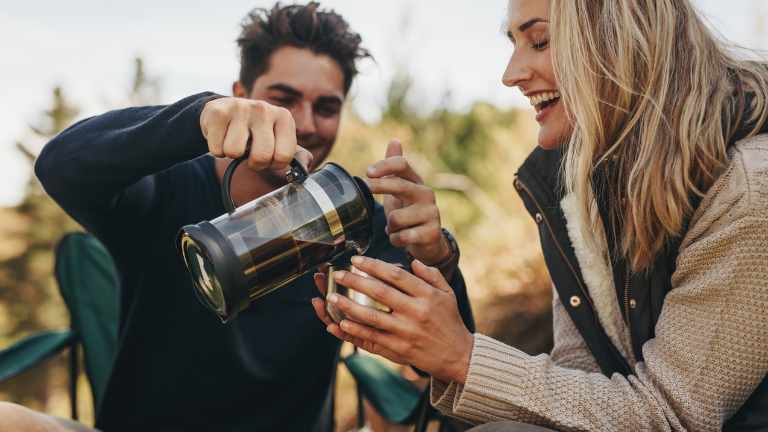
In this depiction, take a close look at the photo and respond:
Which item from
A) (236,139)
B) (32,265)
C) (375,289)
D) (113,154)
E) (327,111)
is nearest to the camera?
(375,289)

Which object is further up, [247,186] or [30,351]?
[247,186]

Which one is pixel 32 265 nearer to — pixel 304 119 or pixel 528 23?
pixel 304 119

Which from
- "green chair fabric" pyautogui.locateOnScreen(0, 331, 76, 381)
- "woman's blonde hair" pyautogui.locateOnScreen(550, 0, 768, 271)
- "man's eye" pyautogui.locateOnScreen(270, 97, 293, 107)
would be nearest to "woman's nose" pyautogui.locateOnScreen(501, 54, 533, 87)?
"woman's blonde hair" pyautogui.locateOnScreen(550, 0, 768, 271)

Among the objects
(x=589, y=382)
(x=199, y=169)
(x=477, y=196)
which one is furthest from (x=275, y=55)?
(x=477, y=196)

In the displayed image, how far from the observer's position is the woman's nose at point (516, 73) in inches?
63.1

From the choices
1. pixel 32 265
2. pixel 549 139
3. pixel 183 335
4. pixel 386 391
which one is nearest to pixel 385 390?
pixel 386 391

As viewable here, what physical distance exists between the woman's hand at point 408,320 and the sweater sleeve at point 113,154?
21.6 inches

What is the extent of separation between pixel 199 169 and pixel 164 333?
1.69 feet

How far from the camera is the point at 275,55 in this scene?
2301mm

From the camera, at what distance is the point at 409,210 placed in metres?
1.63

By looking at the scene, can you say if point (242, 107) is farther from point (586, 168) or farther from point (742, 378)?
point (742, 378)

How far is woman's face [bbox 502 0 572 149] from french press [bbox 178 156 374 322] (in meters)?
0.56

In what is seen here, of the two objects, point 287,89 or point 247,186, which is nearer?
point 247,186

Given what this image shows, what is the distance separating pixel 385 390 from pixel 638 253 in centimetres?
119
